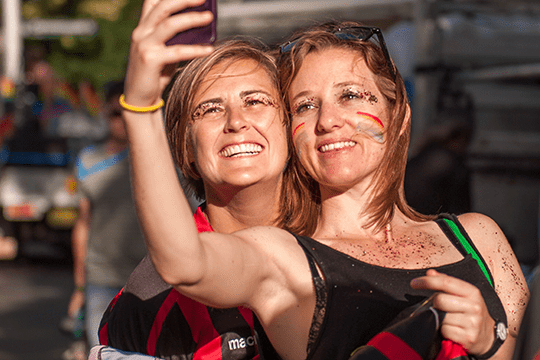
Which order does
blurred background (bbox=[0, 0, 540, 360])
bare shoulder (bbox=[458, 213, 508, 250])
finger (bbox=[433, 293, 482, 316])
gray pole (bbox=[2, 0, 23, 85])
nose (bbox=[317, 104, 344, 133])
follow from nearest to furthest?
finger (bbox=[433, 293, 482, 316])
nose (bbox=[317, 104, 344, 133])
bare shoulder (bbox=[458, 213, 508, 250])
blurred background (bbox=[0, 0, 540, 360])
gray pole (bbox=[2, 0, 23, 85])

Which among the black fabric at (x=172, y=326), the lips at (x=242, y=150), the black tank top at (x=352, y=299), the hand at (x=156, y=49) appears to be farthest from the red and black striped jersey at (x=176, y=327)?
the hand at (x=156, y=49)

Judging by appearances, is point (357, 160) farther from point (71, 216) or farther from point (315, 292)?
point (71, 216)

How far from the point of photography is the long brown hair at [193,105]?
2.28m

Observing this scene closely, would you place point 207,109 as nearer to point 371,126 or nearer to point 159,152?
point 371,126

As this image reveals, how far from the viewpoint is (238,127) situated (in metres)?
2.15

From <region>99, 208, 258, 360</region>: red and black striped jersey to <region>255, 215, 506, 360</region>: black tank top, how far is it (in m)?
0.20

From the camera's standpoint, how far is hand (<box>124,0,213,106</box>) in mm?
1393

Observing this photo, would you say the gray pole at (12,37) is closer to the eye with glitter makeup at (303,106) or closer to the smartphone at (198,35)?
the eye with glitter makeup at (303,106)

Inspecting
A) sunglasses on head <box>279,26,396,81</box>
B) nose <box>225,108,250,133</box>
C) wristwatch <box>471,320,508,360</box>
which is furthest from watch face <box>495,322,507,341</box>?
nose <box>225,108,250,133</box>

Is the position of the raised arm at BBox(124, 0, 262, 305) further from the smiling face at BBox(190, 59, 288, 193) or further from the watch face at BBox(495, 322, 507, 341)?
the watch face at BBox(495, 322, 507, 341)

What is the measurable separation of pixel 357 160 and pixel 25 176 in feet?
26.6

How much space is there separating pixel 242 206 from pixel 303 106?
1.50 ft

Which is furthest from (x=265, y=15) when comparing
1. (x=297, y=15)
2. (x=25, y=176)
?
(x=25, y=176)

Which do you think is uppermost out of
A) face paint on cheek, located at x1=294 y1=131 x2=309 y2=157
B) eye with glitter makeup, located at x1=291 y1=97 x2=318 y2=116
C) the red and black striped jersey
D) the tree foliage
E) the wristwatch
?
eye with glitter makeup, located at x1=291 y1=97 x2=318 y2=116
